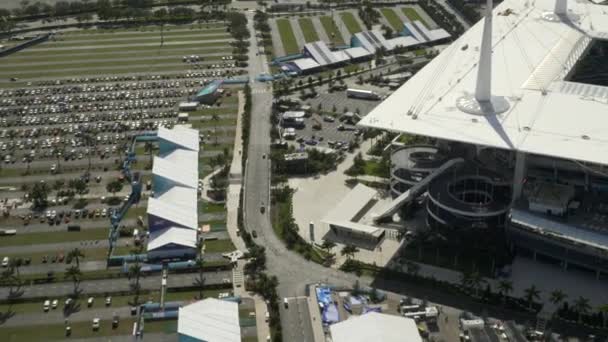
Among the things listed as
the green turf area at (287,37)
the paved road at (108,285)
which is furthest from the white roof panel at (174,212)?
the green turf area at (287,37)

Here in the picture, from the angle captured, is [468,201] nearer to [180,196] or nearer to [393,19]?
[180,196]

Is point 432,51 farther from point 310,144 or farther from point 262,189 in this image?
point 262,189

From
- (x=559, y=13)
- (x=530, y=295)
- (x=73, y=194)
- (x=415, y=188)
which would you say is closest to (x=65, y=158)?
(x=73, y=194)

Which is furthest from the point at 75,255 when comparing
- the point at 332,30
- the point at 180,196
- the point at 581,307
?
the point at 332,30

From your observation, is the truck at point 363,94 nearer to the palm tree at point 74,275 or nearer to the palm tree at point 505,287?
the palm tree at point 505,287

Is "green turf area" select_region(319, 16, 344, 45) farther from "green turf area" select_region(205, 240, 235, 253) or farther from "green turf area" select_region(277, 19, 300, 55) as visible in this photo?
"green turf area" select_region(205, 240, 235, 253)

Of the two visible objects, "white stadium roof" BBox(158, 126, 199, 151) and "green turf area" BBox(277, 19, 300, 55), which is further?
"green turf area" BBox(277, 19, 300, 55)

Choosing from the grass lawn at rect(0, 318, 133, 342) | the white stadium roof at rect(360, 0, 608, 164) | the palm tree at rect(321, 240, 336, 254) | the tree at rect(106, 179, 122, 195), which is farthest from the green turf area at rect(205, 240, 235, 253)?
the white stadium roof at rect(360, 0, 608, 164)
